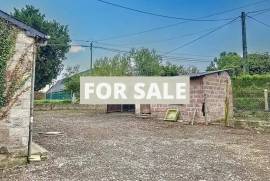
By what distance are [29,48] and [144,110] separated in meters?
12.2

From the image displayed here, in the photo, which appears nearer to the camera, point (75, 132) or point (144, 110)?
point (75, 132)

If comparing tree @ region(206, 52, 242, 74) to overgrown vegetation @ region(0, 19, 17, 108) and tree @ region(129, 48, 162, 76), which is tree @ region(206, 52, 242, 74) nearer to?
tree @ region(129, 48, 162, 76)

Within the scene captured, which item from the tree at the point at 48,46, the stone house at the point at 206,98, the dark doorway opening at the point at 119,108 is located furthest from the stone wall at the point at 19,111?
the tree at the point at 48,46

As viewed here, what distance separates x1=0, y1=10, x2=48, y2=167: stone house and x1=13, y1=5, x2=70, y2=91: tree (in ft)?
99.9

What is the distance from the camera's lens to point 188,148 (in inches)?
371

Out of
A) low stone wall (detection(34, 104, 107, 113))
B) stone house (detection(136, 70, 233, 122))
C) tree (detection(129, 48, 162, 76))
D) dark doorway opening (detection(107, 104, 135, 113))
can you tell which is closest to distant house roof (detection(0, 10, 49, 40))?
stone house (detection(136, 70, 233, 122))

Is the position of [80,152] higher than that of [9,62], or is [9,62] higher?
[9,62]

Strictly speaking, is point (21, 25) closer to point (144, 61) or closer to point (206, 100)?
point (206, 100)

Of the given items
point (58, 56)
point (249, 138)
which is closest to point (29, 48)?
point (249, 138)

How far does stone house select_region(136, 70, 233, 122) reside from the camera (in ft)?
52.2

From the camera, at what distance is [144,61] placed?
51.2m

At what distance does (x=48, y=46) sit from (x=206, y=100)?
27.8 m

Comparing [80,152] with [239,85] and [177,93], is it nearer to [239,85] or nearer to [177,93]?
[177,93]

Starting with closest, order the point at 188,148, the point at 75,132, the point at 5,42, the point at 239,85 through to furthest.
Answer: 1. the point at 5,42
2. the point at 188,148
3. the point at 75,132
4. the point at 239,85
